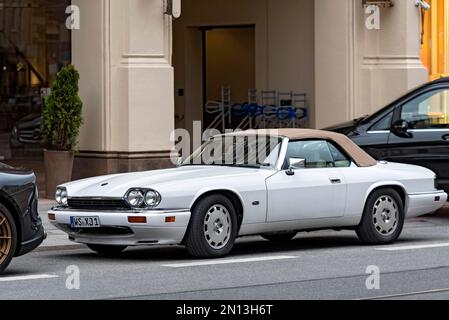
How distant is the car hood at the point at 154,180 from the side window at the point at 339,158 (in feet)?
3.62

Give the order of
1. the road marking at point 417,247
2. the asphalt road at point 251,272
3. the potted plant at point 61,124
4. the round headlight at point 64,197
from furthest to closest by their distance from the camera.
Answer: the potted plant at point 61,124, the road marking at point 417,247, the round headlight at point 64,197, the asphalt road at point 251,272

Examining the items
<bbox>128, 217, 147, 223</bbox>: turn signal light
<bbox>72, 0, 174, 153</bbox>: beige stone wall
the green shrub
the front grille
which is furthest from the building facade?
<bbox>128, 217, 147, 223</bbox>: turn signal light

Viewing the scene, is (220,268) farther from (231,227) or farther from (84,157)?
(84,157)

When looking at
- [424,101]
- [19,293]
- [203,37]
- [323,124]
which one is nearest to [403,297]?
[19,293]

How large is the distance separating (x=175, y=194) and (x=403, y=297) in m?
2.95

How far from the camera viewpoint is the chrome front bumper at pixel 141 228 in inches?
456

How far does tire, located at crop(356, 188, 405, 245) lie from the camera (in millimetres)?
13258

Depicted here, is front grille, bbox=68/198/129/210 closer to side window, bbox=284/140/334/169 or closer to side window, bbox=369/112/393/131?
side window, bbox=284/140/334/169

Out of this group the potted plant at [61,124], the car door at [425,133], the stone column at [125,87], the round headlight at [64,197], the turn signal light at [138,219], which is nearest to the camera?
the turn signal light at [138,219]

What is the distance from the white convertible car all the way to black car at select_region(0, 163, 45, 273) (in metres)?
0.84

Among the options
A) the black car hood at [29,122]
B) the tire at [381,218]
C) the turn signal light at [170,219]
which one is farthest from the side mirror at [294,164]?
the black car hood at [29,122]

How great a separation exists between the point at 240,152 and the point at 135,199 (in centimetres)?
177

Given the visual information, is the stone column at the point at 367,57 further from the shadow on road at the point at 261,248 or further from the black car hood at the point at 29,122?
the shadow on road at the point at 261,248

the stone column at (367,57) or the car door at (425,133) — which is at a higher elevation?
the stone column at (367,57)
